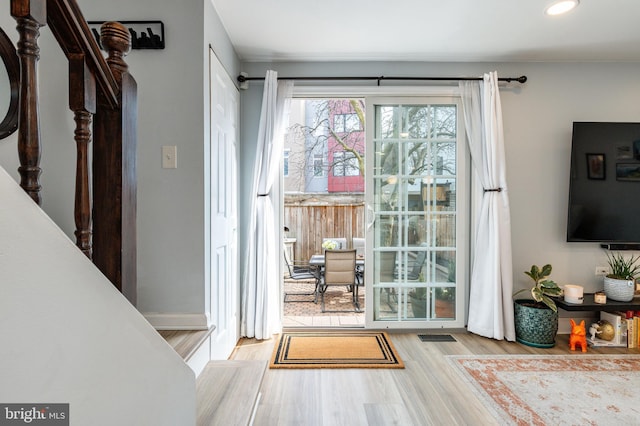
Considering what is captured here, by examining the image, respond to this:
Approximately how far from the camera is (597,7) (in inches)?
95.2

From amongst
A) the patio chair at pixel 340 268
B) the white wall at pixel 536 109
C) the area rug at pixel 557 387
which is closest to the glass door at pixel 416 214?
the white wall at pixel 536 109

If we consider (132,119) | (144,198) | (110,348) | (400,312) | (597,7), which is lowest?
(400,312)

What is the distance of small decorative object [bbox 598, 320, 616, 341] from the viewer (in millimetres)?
3066

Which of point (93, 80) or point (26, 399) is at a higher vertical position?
point (93, 80)

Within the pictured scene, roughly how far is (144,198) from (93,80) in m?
1.38

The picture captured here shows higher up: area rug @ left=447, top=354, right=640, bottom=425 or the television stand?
the television stand

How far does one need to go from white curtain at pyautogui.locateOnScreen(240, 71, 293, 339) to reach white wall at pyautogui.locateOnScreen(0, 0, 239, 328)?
3.33 ft

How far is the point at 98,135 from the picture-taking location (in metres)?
0.98

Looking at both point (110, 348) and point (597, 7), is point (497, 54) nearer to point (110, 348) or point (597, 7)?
point (597, 7)

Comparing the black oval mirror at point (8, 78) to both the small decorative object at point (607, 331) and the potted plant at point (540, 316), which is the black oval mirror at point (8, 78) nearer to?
the potted plant at point (540, 316)

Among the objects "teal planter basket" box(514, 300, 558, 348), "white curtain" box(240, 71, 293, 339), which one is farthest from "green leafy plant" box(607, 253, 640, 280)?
"white curtain" box(240, 71, 293, 339)

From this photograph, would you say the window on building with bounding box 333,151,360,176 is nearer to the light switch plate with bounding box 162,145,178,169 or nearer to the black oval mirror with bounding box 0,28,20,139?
the light switch plate with bounding box 162,145,178,169

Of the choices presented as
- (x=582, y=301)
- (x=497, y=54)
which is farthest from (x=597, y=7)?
(x=582, y=301)

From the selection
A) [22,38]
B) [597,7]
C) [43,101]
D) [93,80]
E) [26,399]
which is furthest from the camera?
[597,7]
